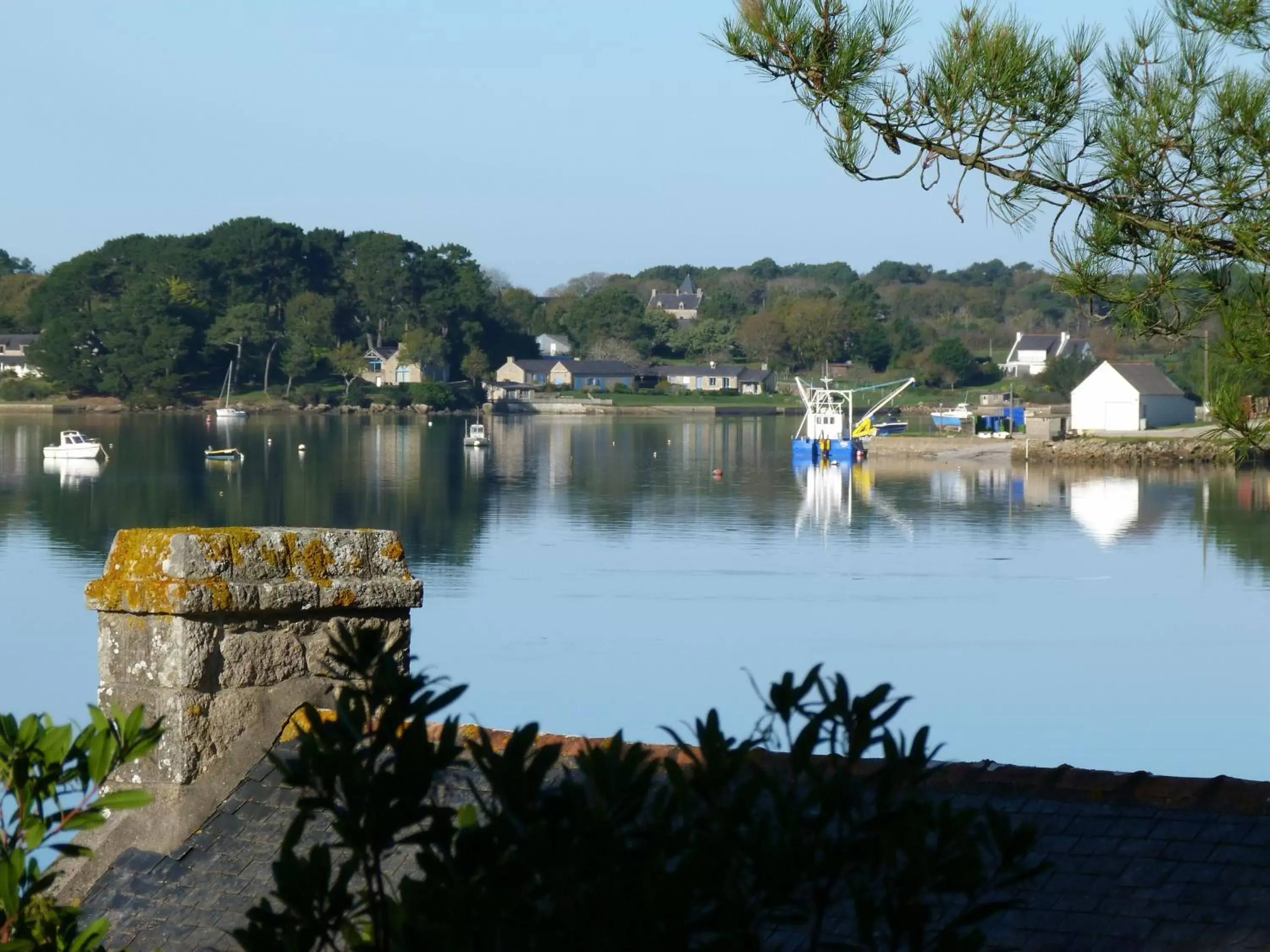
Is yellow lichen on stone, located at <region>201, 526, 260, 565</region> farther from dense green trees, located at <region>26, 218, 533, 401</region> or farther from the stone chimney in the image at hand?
dense green trees, located at <region>26, 218, 533, 401</region>

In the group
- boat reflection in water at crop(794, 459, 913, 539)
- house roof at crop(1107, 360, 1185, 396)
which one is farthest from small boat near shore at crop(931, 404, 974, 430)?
boat reflection in water at crop(794, 459, 913, 539)

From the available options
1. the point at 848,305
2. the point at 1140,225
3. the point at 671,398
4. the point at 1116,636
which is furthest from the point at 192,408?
the point at 1140,225

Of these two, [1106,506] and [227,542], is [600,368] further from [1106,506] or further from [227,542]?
[227,542]

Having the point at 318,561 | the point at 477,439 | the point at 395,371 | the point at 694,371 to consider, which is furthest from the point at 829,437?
the point at 694,371

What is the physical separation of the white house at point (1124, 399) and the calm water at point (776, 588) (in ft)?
42.1

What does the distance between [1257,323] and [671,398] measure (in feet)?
338

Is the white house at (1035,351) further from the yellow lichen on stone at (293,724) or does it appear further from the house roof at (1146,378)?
the yellow lichen on stone at (293,724)

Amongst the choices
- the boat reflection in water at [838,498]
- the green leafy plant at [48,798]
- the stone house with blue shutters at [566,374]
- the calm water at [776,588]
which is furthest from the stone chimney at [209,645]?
the stone house with blue shutters at [566,374]

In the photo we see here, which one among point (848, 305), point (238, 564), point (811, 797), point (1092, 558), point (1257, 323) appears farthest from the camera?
point (848, 305)

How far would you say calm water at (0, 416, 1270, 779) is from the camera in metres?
15.8

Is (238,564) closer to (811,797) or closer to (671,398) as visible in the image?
(811,797)

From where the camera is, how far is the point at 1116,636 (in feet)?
65.9

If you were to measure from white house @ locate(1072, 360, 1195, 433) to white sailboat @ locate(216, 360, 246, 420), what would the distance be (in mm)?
43613

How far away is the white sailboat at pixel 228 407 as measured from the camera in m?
84.8
